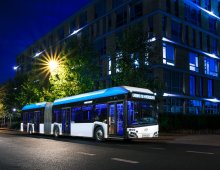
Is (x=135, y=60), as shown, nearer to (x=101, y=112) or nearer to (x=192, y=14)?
(x=101, y=112)

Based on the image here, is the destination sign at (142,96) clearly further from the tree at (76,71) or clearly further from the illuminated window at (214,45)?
the illuminated window at (214,45)

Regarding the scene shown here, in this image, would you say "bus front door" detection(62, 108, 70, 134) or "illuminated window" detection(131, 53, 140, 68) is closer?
"bus front door" detection(62, 108, 70, 134)

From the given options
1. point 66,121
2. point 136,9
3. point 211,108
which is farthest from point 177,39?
point 66,121

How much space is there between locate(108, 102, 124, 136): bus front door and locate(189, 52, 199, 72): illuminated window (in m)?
31.3

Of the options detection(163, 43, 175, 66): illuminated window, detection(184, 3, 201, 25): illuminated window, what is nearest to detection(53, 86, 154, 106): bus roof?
detection(163, 43, 175, 66): illuminated window

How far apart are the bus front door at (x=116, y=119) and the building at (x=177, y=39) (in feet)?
75.3

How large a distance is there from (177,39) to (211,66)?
9366mm

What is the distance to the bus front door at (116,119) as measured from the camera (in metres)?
20.5

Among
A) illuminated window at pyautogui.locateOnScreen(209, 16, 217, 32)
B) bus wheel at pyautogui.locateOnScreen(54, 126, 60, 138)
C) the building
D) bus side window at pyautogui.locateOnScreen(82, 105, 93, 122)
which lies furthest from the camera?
illuminated window at pyautogui.locateOnScreen(209, 16, 217, 32)

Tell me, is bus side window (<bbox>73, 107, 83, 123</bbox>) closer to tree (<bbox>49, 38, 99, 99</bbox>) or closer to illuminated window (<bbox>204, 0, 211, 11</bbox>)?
tree (<bbox>49, 38, 99, 99</bbox>)

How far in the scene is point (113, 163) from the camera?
424 inches

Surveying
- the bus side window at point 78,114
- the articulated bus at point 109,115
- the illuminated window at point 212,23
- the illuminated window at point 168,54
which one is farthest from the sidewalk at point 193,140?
the illuminated window at point 212,23

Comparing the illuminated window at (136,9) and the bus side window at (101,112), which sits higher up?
the illuminated window at (136,9)

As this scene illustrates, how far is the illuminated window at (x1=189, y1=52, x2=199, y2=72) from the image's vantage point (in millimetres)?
50669
